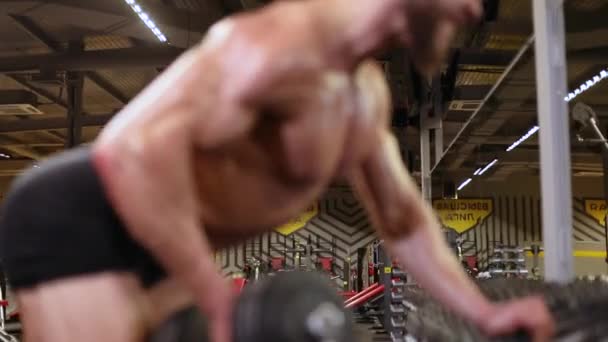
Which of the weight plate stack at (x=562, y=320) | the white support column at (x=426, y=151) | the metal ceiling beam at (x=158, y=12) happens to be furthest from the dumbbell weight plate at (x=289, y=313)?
the white support column at (x=426, y=151)

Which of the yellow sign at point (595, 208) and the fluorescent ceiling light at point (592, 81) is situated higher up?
the fluorescent ceiling light at point (592, 81)

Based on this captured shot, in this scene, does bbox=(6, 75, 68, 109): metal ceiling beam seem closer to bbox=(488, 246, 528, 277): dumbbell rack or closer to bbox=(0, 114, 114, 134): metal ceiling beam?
bbox=(0, 114, 114, 134): metal ceiling beam

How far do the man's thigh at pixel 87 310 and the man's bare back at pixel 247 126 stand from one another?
2.6 inches

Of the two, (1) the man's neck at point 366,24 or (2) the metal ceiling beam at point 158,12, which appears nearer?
(1) the man's neck at point 366,24

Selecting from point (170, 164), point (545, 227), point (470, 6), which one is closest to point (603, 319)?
point (470, 6)

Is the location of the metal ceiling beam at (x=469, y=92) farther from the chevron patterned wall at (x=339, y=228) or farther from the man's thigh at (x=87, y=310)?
the chevron patterned wall at (x=339, y=228)

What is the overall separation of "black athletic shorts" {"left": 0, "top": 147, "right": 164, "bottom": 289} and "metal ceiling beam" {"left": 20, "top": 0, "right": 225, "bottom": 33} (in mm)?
4027

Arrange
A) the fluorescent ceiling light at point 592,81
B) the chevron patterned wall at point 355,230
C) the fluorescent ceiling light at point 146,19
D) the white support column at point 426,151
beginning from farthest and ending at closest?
the chevron patterned wall at point 355,230, the white support column at point 426,151, the fluorescent ceiling light at point 592,81, the fluorescent ceiling light at point 146,19

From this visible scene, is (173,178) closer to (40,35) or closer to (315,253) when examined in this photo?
(40,35)

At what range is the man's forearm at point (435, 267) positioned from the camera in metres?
0.92

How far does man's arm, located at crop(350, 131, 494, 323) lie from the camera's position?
0.91 meters

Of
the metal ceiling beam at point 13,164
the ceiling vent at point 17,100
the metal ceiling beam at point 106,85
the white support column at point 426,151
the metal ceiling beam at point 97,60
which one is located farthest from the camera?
the metal ceiling beam at point 13,164

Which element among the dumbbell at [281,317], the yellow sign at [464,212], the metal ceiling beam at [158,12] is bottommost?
the dumbbell at [281,317]

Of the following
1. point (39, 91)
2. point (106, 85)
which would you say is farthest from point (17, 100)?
point (106, 85)
